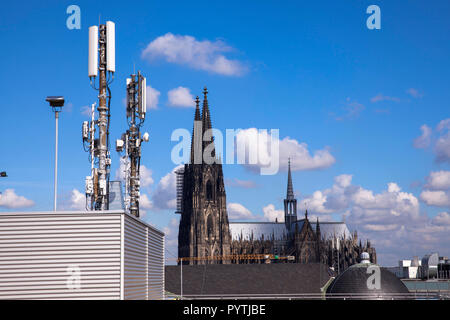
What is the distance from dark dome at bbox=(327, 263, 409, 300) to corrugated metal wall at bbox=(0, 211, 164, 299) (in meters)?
54.7

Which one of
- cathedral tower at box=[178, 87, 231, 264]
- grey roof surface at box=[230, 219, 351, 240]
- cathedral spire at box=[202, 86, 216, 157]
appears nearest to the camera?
cathedral tower at box=[178, 87, 231, 264]

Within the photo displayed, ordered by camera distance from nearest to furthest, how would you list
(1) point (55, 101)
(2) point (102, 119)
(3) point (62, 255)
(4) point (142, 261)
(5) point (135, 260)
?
1. (3) point (62, 255)
2. (5) point (135, 260)
3. (4) point (142, 261)
4. (1) point (55, 101)
5. (2) point (102, 119)

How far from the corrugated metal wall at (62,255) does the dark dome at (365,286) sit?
54.7m

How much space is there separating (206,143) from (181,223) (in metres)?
21.5

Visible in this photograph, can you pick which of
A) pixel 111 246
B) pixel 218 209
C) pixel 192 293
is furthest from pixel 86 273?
pixel 218 209

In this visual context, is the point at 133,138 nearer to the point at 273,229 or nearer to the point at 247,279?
the point at 247,279

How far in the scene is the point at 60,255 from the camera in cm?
2769

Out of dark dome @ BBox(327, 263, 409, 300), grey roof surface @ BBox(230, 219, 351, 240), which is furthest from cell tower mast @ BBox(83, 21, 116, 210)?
grey roof surface @ BBox(230, 219, 351, 240)

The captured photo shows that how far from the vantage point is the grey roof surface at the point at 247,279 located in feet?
349

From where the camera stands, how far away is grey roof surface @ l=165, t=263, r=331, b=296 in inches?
4190

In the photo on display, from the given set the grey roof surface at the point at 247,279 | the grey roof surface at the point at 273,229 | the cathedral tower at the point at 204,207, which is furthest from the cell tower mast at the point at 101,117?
the grey roof surface at the point at 273,229

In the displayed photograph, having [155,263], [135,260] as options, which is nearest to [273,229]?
[155,263]

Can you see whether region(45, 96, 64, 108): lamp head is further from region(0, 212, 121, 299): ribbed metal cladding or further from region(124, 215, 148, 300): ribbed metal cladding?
region(0, 212, 121, 299): ribbed metal cladding

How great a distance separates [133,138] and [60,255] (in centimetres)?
3178
